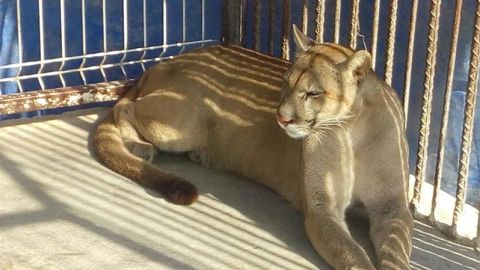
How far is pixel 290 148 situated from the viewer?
14.6ft

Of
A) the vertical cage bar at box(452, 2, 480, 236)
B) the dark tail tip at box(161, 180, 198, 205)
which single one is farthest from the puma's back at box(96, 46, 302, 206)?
the vertical cage bar at box(452, 2, 480, 236)

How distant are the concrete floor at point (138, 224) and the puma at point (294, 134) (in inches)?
3.5

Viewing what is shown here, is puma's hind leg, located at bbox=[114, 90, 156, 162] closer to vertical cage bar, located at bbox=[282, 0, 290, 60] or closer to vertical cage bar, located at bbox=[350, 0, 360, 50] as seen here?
vertical cage bar, located at bbox=[282, 0, 290, 60]

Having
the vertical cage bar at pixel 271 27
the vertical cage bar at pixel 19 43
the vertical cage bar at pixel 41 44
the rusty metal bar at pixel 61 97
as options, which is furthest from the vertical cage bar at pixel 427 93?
the vertical cage bar at pixel 19 43

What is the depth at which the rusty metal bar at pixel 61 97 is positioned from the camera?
16.4 feet

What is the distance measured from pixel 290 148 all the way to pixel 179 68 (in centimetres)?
90

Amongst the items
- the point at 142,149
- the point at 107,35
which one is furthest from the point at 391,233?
the point at 107,35

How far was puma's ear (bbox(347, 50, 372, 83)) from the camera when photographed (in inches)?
147

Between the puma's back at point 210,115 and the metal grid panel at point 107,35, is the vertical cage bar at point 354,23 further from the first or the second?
the metal grid panel at point 107,35

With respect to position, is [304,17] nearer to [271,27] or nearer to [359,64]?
[271,27]

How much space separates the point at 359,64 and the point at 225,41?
2.18 metres

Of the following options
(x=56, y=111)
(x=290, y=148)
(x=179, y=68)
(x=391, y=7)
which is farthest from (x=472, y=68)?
(x=56, y=111)

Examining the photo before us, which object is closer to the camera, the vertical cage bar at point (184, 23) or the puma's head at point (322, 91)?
the puma's head at point (322, 91)

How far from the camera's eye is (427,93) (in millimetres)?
4363
